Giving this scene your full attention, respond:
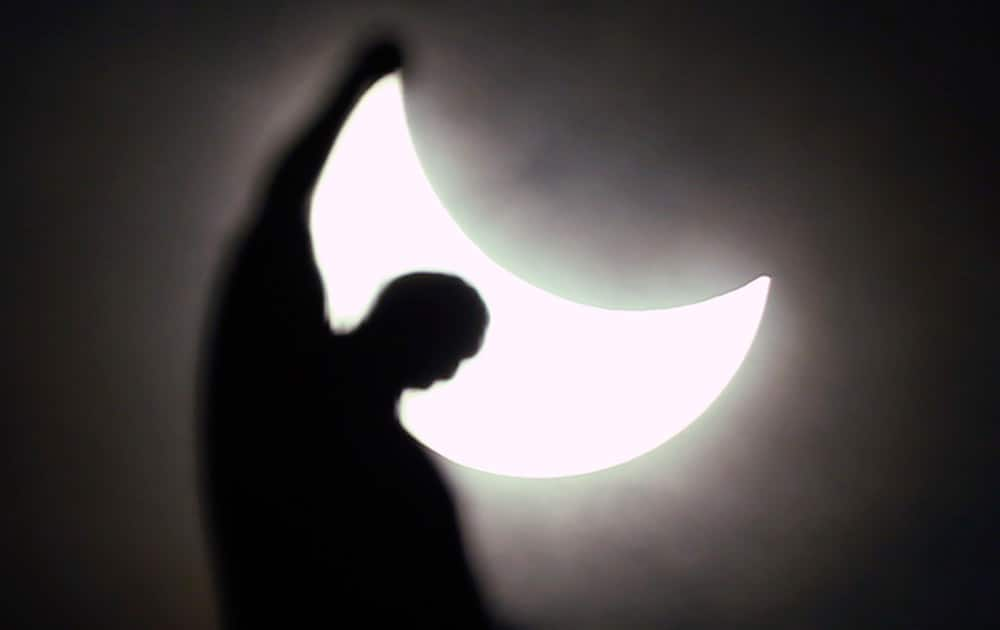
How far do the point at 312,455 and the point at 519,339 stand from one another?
0.72 feet

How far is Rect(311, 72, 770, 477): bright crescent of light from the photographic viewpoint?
698 mm

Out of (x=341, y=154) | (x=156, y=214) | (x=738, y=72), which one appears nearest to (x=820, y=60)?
(x=738, y=72)

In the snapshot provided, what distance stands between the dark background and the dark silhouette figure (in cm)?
4

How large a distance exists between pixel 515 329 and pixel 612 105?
0.21 m

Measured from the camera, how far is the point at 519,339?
28.1 inches

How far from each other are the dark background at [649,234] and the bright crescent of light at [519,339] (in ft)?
0.10

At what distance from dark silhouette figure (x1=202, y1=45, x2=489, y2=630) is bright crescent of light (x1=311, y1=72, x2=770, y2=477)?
3 centimetres

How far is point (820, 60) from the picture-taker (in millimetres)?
736

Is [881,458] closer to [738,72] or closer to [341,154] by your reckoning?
[738,72]

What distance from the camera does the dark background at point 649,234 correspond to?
0.74m

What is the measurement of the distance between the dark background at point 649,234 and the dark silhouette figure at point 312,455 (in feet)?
0.12

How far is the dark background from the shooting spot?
736 millimetres

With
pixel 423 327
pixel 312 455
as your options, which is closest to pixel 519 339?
pixel 423 327

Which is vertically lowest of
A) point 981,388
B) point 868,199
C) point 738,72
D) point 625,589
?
point 625,589
